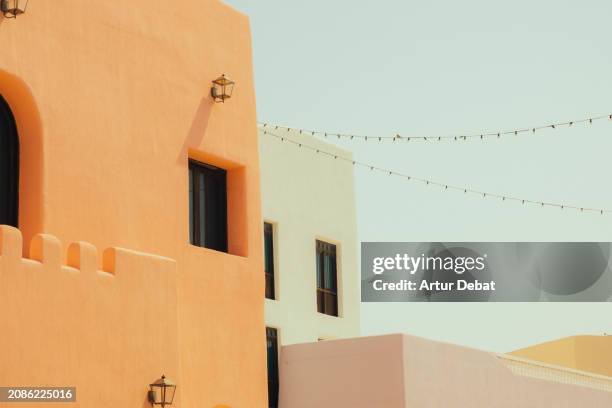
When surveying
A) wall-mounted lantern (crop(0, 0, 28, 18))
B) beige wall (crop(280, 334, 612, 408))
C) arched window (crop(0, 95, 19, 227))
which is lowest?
beige wall (crop(280, 334, 612, 408))

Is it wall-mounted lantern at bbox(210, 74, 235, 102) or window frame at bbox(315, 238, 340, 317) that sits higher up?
wall-mounted lantern at bbox(210, 74, 235, 102)

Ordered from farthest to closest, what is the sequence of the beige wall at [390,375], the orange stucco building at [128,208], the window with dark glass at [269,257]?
the window with dark glass at [269,257] → the beige wall at [390,375] → the orange stucco building at [128,208]

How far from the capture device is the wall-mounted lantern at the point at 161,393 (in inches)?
448

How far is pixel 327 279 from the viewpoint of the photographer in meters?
20.0

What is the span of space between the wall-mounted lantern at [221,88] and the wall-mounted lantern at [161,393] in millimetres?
3598

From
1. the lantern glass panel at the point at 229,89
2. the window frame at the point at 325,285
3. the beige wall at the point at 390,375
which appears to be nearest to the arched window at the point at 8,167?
the lantern glass panel at the point at 229,89

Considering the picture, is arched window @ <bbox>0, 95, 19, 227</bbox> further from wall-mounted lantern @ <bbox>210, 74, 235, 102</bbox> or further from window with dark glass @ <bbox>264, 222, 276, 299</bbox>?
window with dark glass @ <bbox>264, 222, 276, 299</bbox>

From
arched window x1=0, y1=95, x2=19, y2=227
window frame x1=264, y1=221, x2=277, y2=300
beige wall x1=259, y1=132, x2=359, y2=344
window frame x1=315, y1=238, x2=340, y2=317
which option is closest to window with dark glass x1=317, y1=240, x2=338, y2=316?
window frame x1=315, y1=238, x2=340, y2=317

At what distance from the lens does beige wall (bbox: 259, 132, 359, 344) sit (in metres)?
18.5

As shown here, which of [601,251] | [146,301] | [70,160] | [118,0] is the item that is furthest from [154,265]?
[601,251]

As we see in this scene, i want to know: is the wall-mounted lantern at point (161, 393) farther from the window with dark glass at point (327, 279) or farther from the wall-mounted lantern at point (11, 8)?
the window with dark glass at point (327, 279)

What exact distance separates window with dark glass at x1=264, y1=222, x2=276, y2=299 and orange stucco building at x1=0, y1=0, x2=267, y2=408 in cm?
426

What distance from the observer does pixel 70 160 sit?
1160 cm

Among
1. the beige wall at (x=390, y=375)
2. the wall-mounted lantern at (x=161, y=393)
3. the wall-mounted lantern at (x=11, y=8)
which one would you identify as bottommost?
the wall-mounted lantern at (x=161, y=393)
